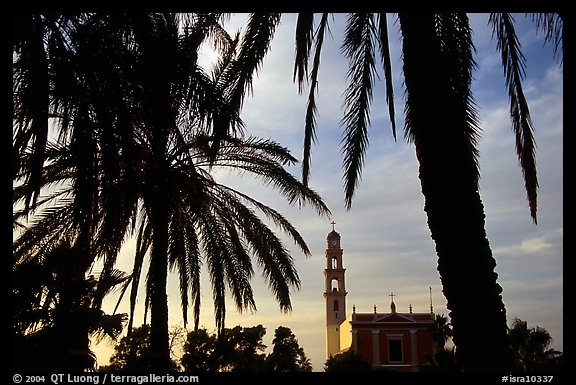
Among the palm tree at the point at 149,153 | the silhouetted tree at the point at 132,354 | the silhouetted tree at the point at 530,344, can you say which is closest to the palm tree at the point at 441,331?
the silhouetted tree at the point at 530,344

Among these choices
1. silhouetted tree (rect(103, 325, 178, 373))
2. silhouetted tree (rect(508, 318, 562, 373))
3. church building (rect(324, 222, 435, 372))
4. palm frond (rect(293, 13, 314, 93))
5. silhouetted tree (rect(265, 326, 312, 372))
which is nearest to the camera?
palm frond (rect(293, 13, 314, 93))

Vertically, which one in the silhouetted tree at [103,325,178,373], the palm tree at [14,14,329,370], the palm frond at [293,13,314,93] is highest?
the palm frond at [293,13,314,93]

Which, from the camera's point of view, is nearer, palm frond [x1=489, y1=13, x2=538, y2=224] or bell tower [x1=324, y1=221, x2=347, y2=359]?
palm frond [x1=489, y1=13, x2=538, y2=224]

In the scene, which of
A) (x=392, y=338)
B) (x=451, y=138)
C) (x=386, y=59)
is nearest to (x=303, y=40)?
(x=386, y=59)

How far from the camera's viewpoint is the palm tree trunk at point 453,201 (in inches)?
252

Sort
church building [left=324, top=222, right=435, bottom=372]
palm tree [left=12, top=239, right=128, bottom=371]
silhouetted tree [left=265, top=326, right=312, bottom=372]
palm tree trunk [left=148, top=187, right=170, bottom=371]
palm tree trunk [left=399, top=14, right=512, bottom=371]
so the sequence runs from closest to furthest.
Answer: palm tree trunk [left=399, top=14, right=512, bottom=371] < palm tree [left=12, top=239, right=128, bottom=371] < palm tree trunk [left=148, top=187, right=170, bottom=371] < silhouetted tree [left=265, top=326, right=312, bottom=372] < church building [left=324, top=222, right=435, bottom=372]

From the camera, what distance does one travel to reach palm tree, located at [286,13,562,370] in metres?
6.49

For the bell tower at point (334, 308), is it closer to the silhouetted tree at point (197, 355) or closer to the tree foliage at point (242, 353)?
the tree foliage at point (242, 353)

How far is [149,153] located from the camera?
11.1 metres

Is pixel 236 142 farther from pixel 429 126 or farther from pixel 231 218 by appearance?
pixel 429 126

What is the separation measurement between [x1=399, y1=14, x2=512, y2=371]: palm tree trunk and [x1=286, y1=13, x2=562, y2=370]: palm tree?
1 cm

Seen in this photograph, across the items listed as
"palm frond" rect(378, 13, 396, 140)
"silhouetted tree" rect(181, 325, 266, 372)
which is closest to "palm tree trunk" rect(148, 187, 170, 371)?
"palm frond" rect(378, 13, 396, 140)

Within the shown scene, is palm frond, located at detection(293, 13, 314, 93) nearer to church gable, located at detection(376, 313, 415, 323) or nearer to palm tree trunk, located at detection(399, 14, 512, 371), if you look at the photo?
palm tree trunk, located at detection(399, 14, 512, 371)

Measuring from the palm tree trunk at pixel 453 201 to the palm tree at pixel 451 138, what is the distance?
1 centimetres
